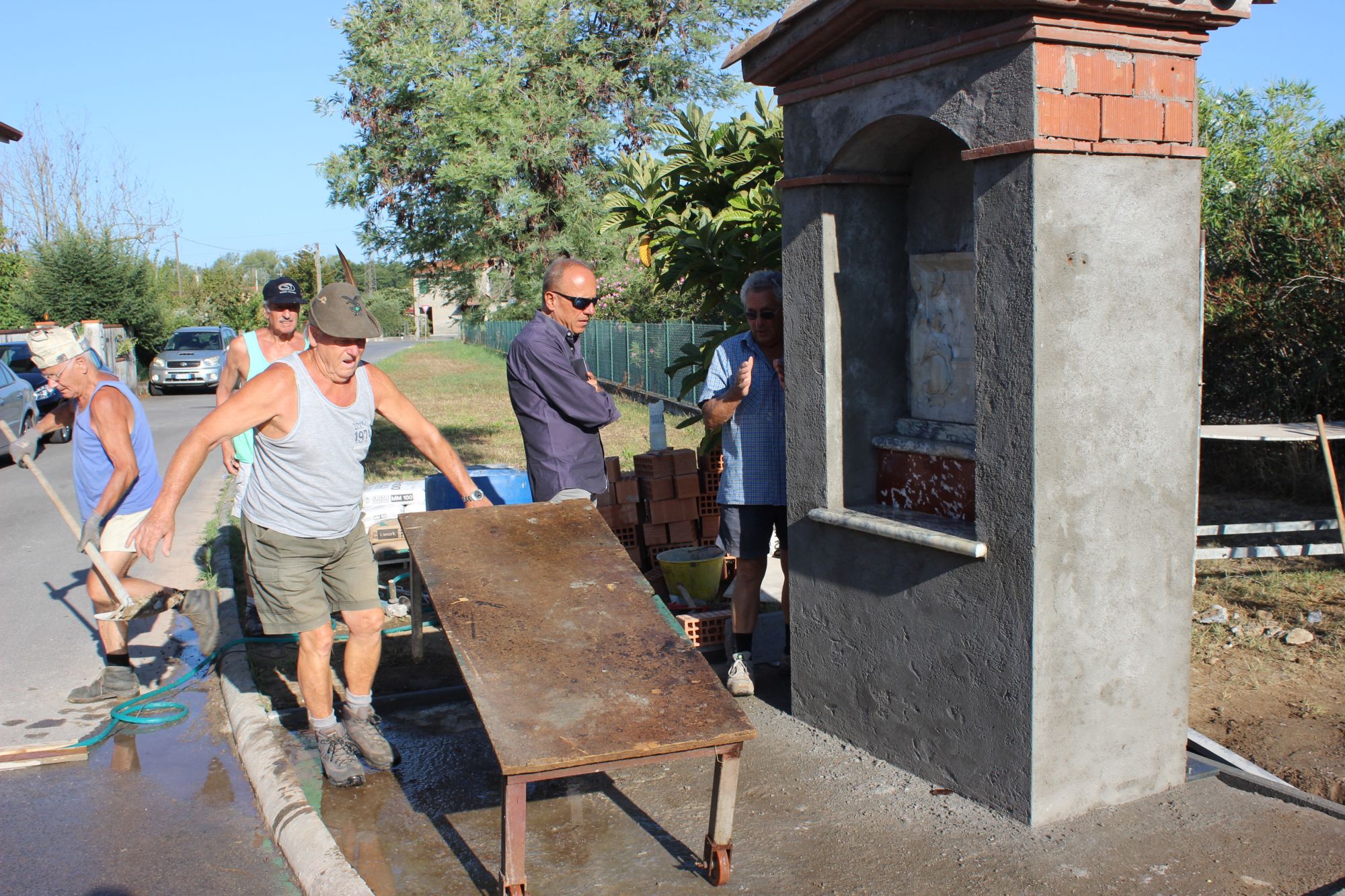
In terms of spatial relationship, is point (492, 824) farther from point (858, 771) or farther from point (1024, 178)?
point (1024, 178)

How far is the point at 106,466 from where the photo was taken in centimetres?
579

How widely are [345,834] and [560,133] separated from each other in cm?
1659

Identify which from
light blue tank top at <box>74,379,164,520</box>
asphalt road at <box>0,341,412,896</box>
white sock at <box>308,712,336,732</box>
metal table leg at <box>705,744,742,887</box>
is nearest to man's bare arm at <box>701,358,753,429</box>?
metal table leg at <box>705,744,742,887</box>

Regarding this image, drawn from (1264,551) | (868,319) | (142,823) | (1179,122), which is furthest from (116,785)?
(1264,551)

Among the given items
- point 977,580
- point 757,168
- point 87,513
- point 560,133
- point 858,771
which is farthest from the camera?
point 560,133

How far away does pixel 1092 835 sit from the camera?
3.73 metres

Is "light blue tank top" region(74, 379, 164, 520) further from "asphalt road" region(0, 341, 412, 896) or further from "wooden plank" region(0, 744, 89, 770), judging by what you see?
"wooden plank" region(0, 744, 89, 770)

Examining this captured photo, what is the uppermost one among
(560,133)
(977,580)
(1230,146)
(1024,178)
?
(560,133)

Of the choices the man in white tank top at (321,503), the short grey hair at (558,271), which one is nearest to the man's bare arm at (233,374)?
the man in white tank top at (321,503)

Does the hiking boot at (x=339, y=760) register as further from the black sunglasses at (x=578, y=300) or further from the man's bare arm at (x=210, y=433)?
the black sunglasses at (x=578, y=300)

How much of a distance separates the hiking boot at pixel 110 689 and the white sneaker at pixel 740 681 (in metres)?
3.18

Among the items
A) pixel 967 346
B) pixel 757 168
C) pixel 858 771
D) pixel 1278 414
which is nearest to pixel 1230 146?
pixel 1278 414

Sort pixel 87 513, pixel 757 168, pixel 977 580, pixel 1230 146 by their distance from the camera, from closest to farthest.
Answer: pixel 977 580 < pixel 87 513 < pixel 757 168 < pixel 1230 146

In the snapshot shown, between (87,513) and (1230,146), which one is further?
(1230,146)
